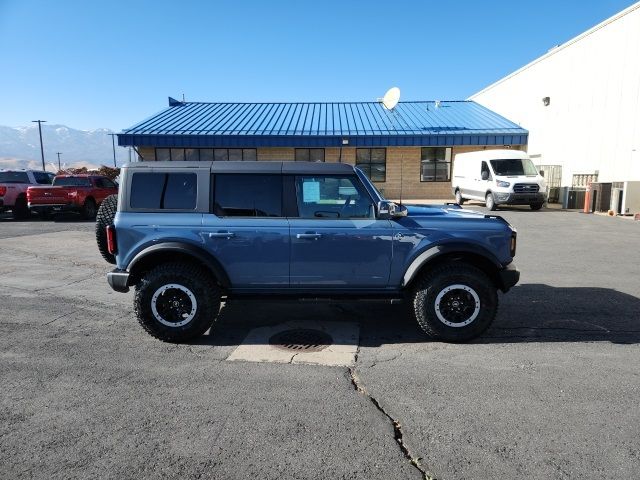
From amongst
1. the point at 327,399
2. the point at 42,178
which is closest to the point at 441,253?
the point at 327,399

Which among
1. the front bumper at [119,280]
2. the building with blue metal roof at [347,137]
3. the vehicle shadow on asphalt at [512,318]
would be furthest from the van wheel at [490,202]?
the front bumper at [119,280]

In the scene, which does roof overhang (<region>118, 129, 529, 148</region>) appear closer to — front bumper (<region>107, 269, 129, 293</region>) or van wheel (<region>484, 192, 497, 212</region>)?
van wheel (<region>484, 192, 497, 212</region>)

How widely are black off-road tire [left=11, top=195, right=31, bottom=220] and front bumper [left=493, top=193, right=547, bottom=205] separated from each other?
1893cm

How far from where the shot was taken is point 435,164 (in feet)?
81.1

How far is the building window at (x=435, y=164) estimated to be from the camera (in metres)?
24.6

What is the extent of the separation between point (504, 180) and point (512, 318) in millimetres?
14268

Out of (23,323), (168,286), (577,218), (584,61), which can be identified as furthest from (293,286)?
(584,61)

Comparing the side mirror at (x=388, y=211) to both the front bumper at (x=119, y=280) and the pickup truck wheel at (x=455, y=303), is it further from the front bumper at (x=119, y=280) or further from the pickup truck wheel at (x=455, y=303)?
the front bumper at (x=119, y=280)

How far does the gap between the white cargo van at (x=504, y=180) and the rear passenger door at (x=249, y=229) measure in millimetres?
15680

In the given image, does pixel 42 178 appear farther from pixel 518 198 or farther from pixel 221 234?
pixel 518 198

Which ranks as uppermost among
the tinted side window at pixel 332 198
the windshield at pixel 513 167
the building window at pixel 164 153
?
the building window at pixel 164 153

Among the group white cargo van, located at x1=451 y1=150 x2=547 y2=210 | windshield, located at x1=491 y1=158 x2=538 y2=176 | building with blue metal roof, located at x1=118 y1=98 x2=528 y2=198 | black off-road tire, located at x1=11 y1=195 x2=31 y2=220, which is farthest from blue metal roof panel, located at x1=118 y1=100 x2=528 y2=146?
black off-road tire, located at x1=11 y1=195 x2=31 y2=220

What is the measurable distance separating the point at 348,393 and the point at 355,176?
2206 mm

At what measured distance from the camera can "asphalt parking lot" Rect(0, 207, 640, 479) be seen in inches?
104
